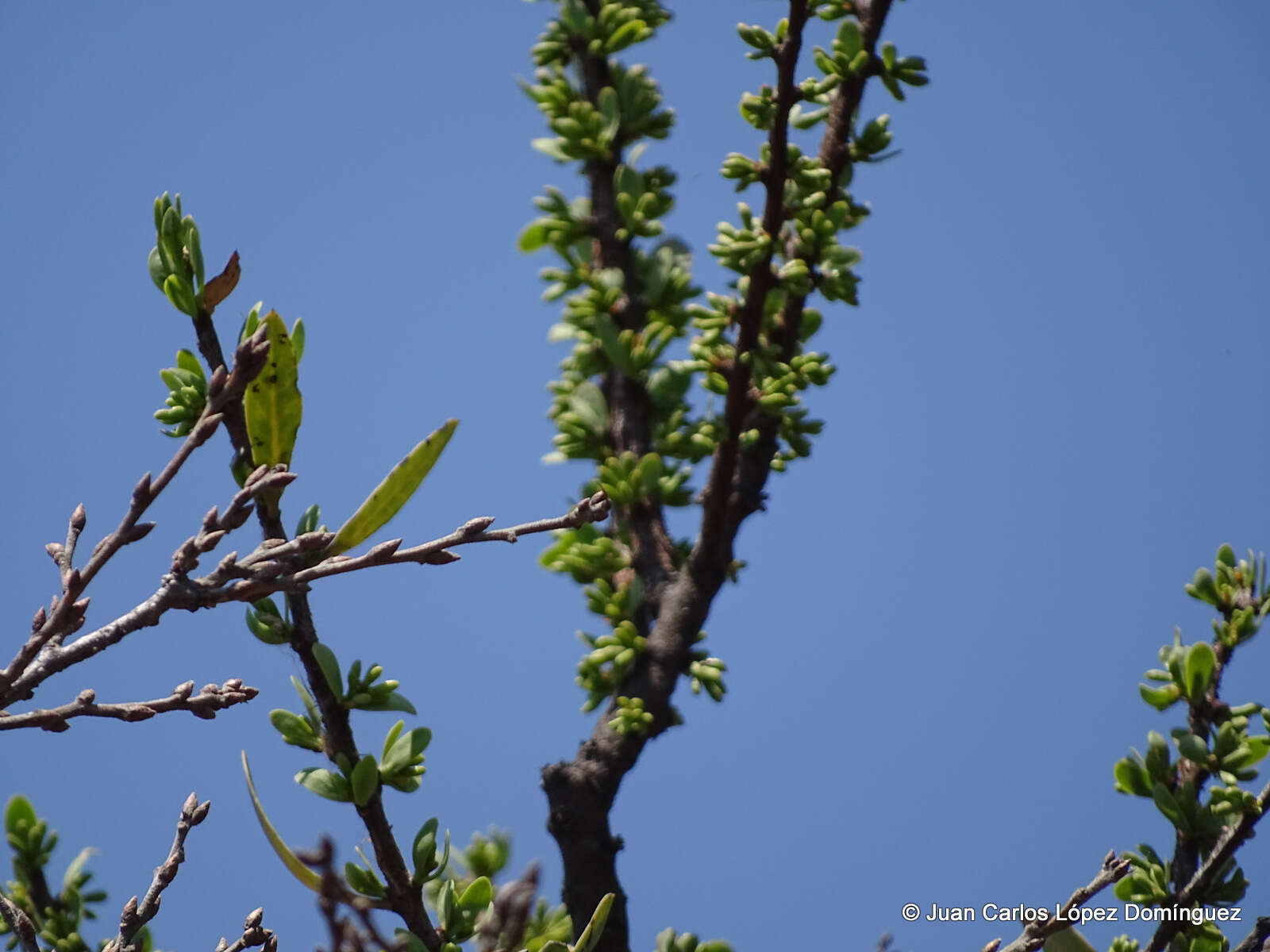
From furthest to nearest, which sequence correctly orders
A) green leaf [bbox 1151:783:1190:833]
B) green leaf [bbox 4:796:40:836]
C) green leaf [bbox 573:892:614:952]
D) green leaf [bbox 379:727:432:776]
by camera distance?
green leaf [bbox 4:796:40:836], green leaf [bbox 1151:783:1190:833], green leaf [bbox 379:727:432:776], green leaf [bbox 573:892:614:952]

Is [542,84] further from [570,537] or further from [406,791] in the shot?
[406,791]

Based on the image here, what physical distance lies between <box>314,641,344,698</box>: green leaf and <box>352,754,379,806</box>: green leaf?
0.08 meters

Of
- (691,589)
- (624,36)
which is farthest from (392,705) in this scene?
(624,36)

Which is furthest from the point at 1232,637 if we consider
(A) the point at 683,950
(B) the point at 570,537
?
(B) the point at 570,537

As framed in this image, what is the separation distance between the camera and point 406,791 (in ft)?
4.27

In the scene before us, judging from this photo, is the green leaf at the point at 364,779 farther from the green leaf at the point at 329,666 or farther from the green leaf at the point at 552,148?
the green leaf at the point at 552,148

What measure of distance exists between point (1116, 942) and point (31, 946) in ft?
4.17

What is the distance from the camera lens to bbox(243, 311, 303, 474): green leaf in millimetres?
1101

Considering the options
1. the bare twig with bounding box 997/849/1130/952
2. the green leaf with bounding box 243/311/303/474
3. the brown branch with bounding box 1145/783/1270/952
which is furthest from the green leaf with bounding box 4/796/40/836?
the brown branch with bounding box 1145/783/1270/952

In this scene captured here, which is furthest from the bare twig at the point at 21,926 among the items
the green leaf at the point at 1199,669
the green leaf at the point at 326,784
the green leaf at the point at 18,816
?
the green leaf at the point at 1199,669

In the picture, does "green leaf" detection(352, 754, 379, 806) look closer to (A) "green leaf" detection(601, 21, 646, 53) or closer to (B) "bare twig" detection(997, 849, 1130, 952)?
(B) "bare twig" detection(997, 849, 1130, 952)

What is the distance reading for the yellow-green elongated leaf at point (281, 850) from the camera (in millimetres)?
1176

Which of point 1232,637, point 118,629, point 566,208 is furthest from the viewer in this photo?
point 566,208

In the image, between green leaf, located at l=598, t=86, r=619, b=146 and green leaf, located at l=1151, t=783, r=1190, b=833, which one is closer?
green leaf, located at l=1151, t=783, r=1190, b=833
